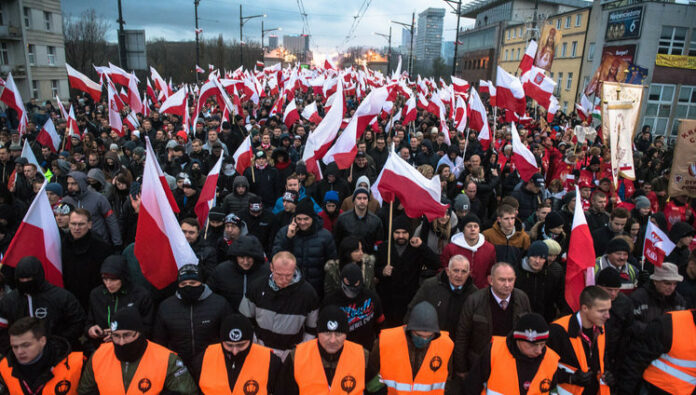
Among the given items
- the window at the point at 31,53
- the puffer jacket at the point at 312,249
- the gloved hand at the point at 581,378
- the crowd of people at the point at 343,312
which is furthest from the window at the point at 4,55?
the gloved hand at the point at 581,378

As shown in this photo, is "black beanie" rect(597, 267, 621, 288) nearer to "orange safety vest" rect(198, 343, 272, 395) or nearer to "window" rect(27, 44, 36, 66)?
"orange safety vest" rect(198, 343, 272, 395)

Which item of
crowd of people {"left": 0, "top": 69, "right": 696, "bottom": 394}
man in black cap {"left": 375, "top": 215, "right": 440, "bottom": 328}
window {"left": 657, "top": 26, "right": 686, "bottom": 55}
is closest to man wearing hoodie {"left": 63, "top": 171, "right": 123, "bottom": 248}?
crowd of people {"left": 0, "top": 69, "right": 696, "bottom": 394}

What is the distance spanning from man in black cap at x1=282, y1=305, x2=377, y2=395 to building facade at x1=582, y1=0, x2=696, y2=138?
3127 cm

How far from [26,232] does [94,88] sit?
9.32m

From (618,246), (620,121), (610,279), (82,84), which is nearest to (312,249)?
(610,279)

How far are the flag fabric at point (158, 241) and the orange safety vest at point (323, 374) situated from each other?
1612 millimetres

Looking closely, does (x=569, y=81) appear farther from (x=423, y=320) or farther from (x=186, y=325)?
(x=186, y=325)

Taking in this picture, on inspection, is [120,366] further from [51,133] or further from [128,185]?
[51,133]

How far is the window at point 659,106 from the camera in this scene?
2806cm

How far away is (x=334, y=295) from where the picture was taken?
3770 millimetres

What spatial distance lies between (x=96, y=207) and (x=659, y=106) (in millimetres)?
33012

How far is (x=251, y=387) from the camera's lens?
9.85 feet

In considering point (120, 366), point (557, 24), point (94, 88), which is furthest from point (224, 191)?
point (557, 24)

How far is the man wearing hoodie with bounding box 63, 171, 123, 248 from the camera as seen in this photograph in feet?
18.5
